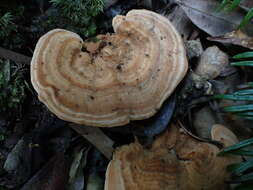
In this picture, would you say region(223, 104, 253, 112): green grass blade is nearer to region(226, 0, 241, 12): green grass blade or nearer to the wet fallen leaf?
region(226, 0, 241, 12): green grass blade

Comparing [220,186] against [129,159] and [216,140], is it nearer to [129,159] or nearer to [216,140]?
[216,140]

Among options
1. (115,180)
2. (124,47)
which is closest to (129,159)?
(115,180)

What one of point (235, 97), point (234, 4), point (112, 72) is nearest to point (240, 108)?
point (235, 97)

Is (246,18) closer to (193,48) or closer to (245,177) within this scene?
(193,48)

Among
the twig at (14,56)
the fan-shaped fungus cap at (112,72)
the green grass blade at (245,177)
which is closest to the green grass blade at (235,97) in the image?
the fan-shaped fungus cap at (112,72)

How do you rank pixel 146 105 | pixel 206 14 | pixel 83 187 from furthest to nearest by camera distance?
1. pixel 206 14
2. pixel 83 187
3. pixel 146 105

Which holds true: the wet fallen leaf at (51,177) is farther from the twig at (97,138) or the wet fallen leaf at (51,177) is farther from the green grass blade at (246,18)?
the green grass blade at (246,18)
